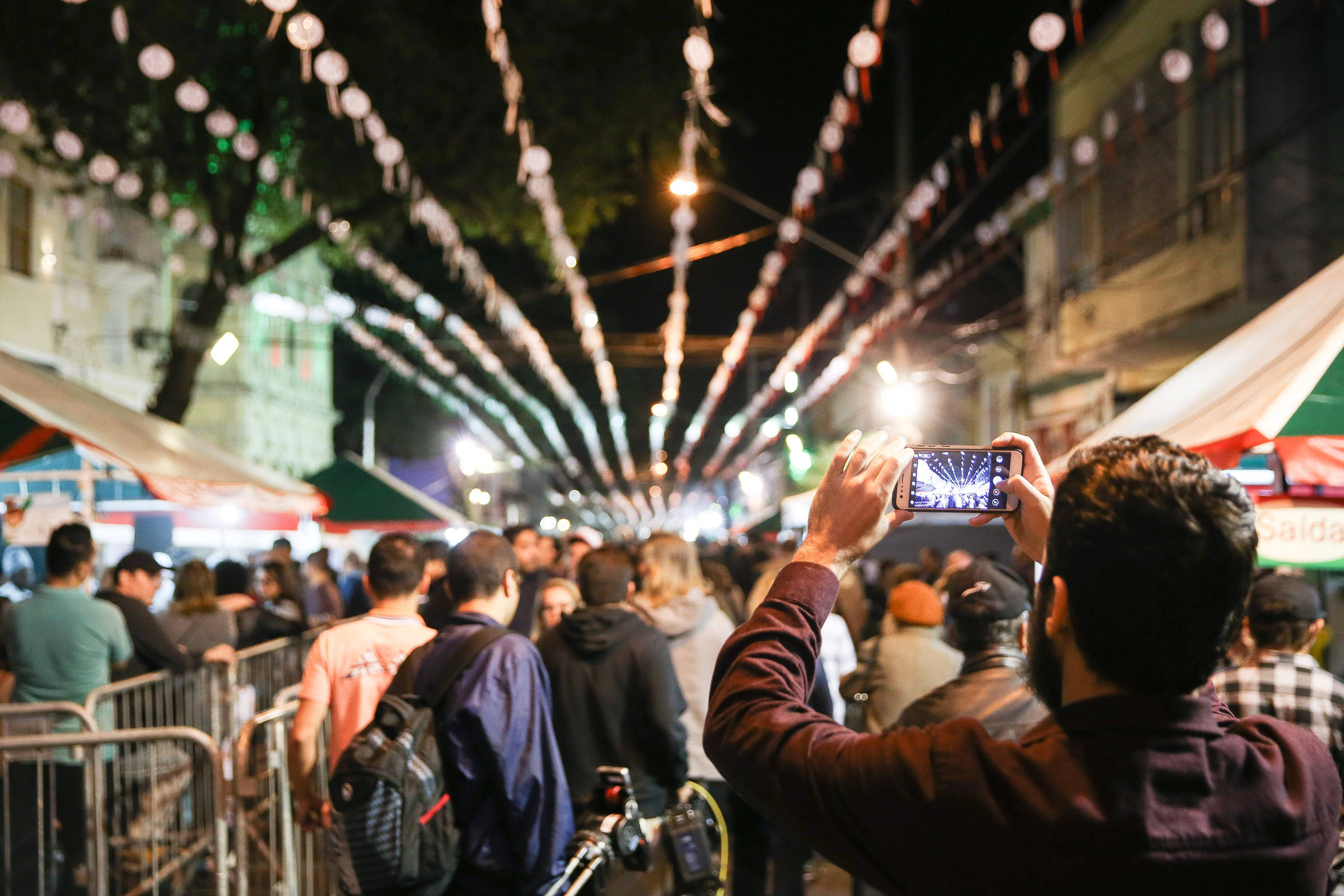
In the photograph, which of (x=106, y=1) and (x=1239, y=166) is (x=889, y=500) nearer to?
(x=1239, y=166)

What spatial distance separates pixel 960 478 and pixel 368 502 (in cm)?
1430

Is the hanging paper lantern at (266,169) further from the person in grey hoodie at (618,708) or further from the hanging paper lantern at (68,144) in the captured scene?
the person in grey hoodie at (618,708)

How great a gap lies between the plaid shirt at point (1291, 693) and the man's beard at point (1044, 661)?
2.81m

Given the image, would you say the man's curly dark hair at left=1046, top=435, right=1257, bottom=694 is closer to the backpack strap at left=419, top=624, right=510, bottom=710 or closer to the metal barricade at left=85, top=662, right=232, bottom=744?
the backpack strap at left=419, top=624, right=510, bottom=710

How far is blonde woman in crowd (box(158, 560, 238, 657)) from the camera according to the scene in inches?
309

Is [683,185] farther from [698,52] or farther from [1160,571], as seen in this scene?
[1160,571]

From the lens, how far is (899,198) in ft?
51.7

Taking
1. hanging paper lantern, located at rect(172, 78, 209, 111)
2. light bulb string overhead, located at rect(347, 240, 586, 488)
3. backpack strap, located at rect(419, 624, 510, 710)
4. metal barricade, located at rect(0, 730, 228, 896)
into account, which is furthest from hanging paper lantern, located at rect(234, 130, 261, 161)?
backpack strap, located at rect(419, 624, 510, 710)

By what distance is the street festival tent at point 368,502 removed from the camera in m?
15.2

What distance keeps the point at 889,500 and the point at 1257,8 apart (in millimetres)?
14403

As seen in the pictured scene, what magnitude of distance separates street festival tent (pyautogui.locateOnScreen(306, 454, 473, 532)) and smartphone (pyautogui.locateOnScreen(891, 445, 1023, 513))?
13917 mm

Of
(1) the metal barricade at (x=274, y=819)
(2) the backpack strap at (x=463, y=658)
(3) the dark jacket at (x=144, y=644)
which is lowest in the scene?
(1) the metal barricade at (x=274, y=819)

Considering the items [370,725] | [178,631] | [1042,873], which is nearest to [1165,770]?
[1042,873]

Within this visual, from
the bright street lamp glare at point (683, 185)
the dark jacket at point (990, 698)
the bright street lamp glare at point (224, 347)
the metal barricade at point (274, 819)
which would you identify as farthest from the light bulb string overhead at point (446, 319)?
the dark jacket at point (990, 698)
